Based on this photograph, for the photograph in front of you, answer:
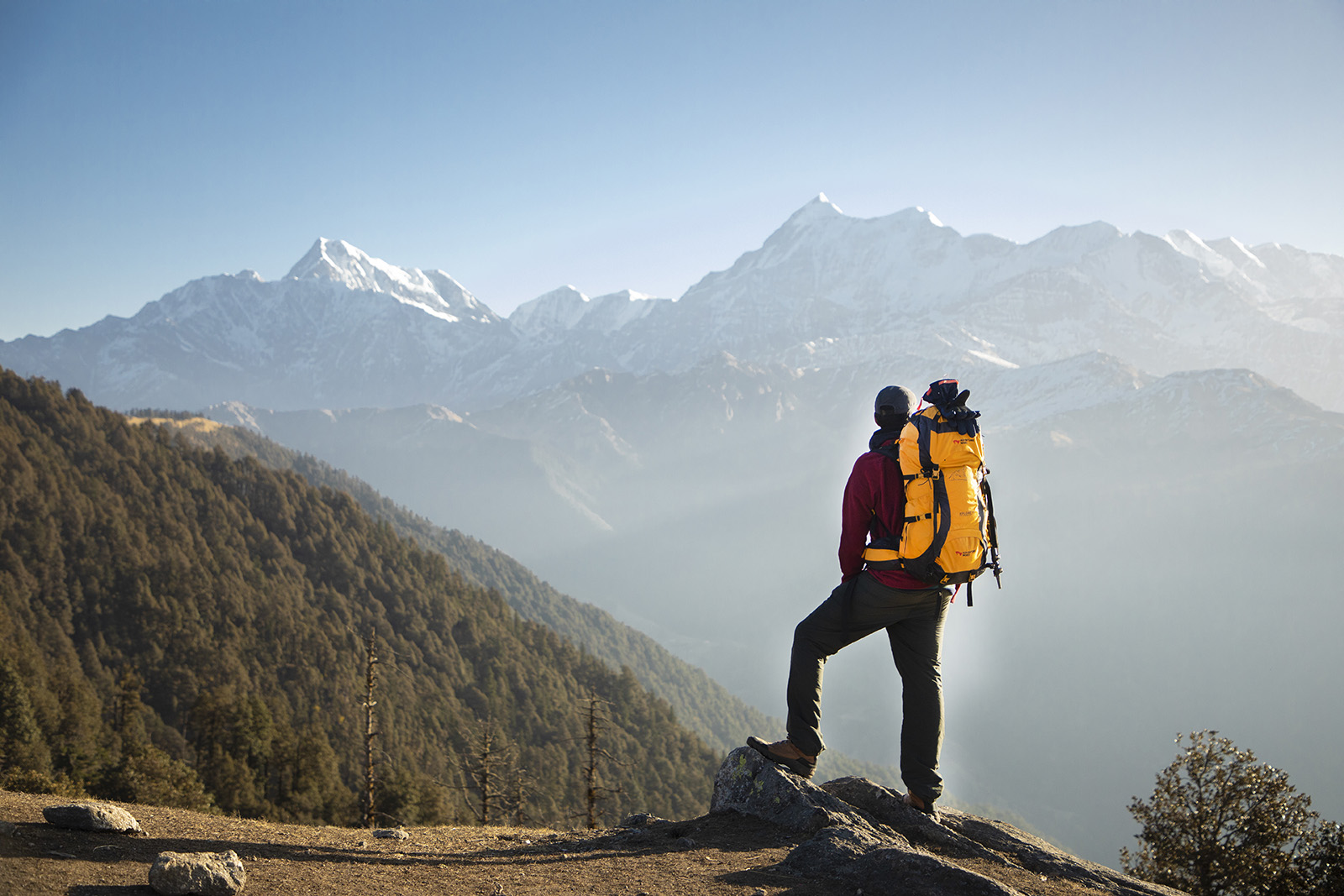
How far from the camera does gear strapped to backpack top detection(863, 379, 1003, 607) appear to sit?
6.19 metres

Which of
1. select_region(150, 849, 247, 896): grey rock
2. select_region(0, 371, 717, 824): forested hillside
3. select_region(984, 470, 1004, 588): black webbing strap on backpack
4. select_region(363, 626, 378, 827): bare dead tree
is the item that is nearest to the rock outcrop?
select_region(984, 470, 1004, 588): black webbing strap on backpack

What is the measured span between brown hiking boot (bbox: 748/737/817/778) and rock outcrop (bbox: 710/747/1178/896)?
9 cm

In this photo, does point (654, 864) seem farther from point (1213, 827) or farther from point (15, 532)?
point (15, 532)

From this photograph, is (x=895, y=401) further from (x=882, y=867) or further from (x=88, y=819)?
(x=88, y=819)

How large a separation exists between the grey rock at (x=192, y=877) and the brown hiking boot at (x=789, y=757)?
4.72 meters

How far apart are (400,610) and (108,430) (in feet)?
191

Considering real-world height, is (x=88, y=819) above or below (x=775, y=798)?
below

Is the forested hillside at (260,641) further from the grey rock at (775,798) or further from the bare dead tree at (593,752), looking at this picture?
the grey rock at (775,798)

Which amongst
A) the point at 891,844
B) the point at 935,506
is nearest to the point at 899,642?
the point at 935,506

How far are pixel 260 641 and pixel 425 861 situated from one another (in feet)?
366

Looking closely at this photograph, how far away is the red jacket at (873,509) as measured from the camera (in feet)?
21.4

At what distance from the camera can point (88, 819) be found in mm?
6477

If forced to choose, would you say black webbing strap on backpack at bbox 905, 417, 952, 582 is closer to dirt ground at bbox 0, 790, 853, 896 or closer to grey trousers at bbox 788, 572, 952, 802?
grey trousers at bbox 788, 572, 952, 802

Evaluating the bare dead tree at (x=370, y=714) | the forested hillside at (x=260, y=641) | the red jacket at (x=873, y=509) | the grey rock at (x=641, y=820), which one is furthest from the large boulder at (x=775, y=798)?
the forested hillside at (x=260, y=641)
